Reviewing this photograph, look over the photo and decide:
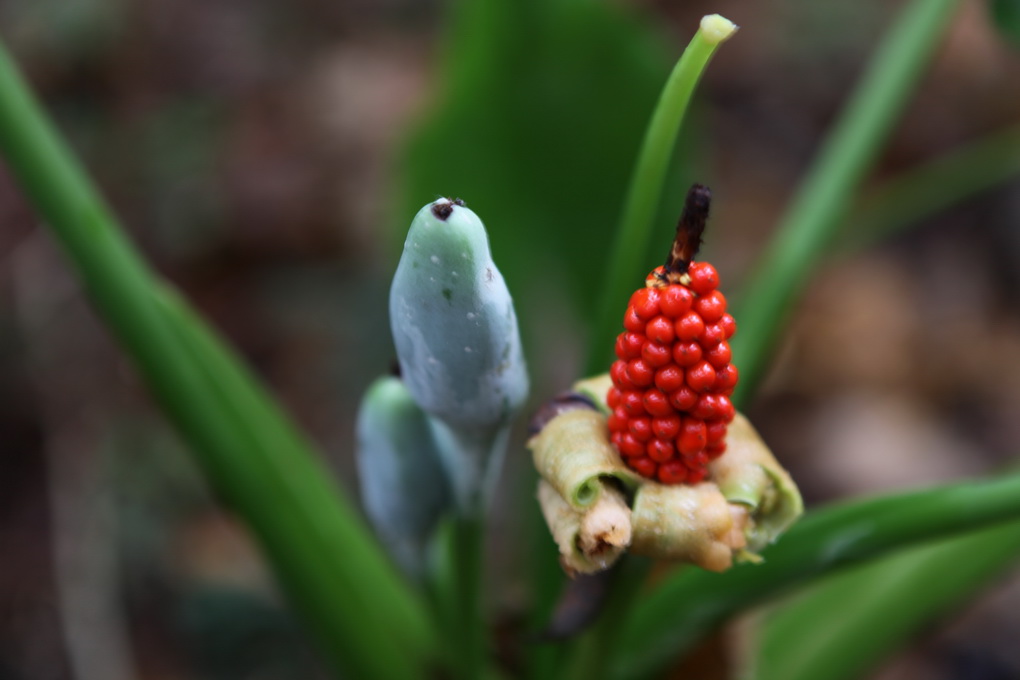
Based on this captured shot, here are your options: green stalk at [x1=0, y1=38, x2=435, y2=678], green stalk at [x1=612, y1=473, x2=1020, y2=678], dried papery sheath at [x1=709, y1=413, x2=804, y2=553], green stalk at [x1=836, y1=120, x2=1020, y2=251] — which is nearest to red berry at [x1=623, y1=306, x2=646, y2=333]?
dried papery sheath at [x1=709, y1=413, x2=804, y2=553]

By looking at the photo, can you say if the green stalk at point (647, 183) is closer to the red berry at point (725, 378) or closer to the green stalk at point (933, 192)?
the red berry at point (725, 378)

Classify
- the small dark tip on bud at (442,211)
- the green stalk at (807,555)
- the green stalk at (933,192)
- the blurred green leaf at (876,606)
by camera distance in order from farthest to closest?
1. the green stalk at (933,192)
2. the blurred green leaf at (876,606)
3. the green stalk at (807,555)
4. the small dark tip on bud at (442,211)

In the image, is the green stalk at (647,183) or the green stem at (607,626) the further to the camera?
the green stem at (607,626)

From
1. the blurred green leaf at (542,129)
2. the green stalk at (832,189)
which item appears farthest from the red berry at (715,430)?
the blurred green leaf at (542,129)

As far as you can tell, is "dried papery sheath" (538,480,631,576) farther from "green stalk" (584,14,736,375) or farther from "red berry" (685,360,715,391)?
"green stalk" (584,14,736,375)

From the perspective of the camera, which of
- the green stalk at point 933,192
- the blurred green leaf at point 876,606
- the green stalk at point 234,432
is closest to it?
the green stalk at point 234,432

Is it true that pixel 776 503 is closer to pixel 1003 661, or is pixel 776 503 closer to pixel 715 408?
pixel 715 408

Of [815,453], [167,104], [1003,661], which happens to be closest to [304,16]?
[167,104]

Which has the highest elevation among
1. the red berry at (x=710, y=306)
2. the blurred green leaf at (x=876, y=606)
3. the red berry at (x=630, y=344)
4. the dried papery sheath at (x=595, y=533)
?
the red berry at (x=710, y=306)
